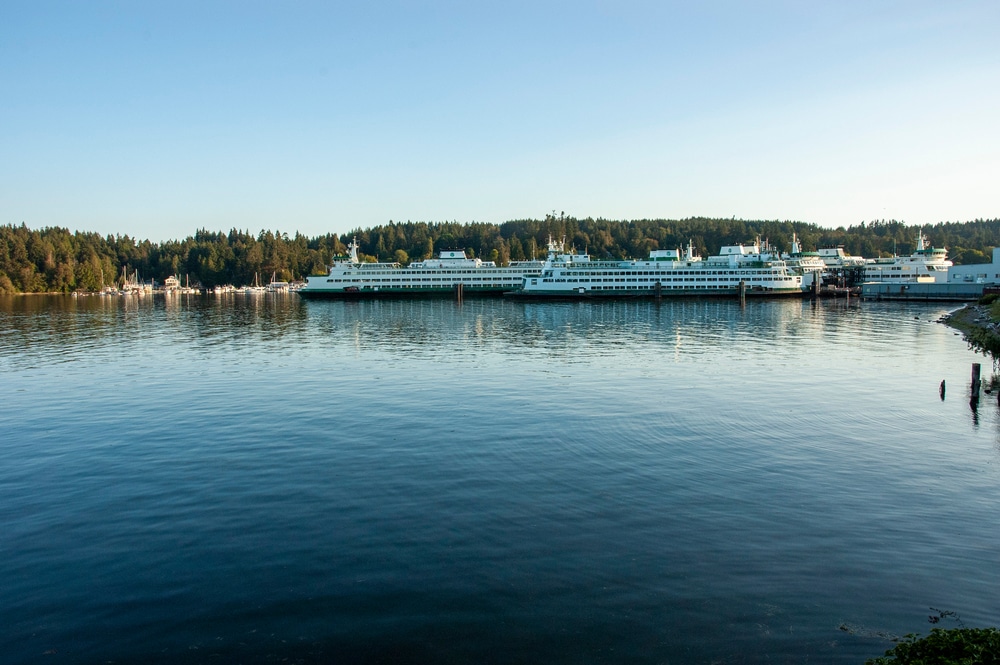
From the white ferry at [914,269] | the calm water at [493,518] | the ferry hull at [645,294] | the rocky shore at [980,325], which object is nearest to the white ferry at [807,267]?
the ferry hull at [645,294]

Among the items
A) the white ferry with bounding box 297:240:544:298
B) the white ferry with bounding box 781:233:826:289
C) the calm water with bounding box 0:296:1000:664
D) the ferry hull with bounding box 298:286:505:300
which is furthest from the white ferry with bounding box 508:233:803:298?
the calm water with bounding box 0:296:1000:664

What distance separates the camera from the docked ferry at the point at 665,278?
413 ft

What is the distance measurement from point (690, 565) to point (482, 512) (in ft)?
16.5

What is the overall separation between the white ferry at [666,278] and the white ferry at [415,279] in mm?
16765

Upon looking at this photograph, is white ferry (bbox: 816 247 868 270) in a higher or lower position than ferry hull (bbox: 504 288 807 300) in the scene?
higher

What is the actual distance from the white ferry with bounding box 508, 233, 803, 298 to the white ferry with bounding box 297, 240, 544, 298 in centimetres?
1677

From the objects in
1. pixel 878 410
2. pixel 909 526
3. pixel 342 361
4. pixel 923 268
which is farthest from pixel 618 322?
pixel 923 268

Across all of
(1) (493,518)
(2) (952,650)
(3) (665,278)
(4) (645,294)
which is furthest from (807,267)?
(2) (952,650)

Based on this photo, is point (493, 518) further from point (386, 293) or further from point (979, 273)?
point (386, 293)

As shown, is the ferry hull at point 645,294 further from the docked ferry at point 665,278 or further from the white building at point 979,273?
the white building at point 979,273

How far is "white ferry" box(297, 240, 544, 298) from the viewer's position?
14425cm

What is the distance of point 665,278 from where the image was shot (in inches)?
5089

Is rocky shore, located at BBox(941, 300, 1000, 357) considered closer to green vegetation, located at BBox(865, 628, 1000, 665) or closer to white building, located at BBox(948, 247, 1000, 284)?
green vegetation, located at BBox(865, 628, 1000, 665)

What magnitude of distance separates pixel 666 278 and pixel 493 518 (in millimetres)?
119411
